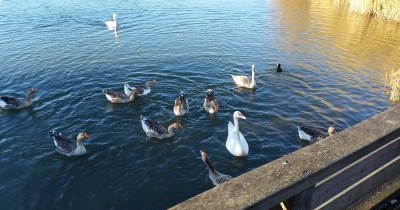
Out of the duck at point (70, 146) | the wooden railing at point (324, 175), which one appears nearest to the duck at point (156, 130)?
the duck at point (70, 146)

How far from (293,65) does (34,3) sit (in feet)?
77.6

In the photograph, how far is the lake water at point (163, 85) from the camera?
10.6 metres

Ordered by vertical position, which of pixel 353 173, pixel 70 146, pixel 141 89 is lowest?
pixel 70 146

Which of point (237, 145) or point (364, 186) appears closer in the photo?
point (364, 186)

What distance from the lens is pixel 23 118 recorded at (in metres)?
13.9

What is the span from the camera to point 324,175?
3758 mm

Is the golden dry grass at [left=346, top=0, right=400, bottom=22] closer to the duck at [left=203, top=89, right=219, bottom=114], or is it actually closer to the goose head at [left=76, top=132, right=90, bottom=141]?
the duck at [left=203, top=89, right=219, bottom=114]

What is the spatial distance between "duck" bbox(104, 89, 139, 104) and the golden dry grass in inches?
852

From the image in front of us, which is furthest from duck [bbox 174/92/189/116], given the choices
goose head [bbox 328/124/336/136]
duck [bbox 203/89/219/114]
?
goose head [bbox 328/124/336/136]

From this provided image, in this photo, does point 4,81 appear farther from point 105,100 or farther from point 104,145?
point 104,145

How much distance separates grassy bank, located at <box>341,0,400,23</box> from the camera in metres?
26.9

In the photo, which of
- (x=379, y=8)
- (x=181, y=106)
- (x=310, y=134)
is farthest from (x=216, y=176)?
(x=379, y=8)

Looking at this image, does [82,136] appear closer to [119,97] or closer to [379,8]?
[119,97]

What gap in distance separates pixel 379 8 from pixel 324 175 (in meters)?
28.5
